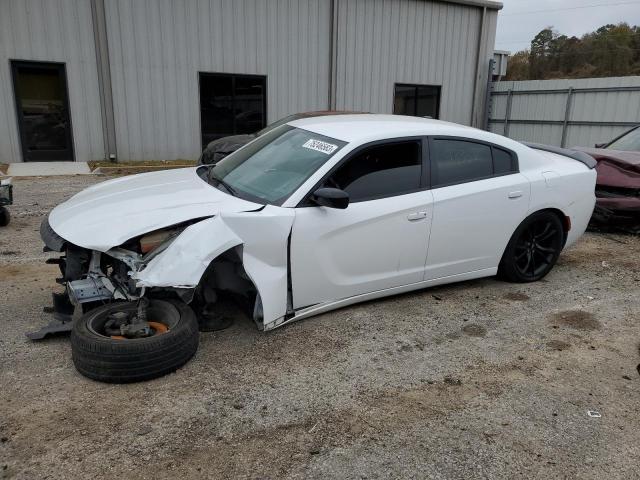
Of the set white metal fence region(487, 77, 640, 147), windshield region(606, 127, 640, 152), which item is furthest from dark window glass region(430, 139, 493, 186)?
white metal fence region(487, 77, 640, 147)

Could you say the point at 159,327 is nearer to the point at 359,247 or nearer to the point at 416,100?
the point at 359,247

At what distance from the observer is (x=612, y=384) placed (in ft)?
11.1

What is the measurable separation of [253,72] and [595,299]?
11798mm

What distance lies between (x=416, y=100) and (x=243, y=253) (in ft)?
51.2

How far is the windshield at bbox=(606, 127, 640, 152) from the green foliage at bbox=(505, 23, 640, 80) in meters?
47.4

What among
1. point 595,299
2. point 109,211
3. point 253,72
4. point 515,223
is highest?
point 253,72

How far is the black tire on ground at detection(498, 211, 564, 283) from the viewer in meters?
4.88

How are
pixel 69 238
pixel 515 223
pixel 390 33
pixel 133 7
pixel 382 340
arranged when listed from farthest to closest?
pixel 390 33, pixel 133 7, pixel 515 223, pixel 382 340, pixel 69 238

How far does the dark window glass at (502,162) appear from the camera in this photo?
4684mm

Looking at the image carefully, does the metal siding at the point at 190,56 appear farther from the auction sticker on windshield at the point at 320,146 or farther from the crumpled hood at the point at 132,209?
the auction sticker on windshield at the point at 320,146

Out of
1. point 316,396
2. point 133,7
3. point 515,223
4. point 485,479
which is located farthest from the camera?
point 133,7

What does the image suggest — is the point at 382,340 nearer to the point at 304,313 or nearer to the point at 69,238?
the point at 304,313

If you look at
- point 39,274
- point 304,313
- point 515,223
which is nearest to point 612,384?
point 515,223

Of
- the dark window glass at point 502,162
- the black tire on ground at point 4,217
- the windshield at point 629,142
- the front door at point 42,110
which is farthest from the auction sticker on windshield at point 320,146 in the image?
the front door at point 42,110
